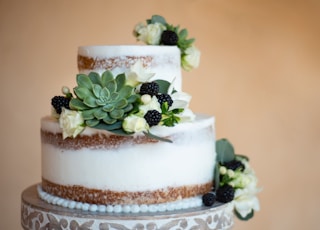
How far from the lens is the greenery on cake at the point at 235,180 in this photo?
5.42 ft

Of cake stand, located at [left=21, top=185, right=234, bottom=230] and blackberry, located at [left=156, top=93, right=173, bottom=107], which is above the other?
blackberry, located at [left=156, top=93, right=173, bottom=107]

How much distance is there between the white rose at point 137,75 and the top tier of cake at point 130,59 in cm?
11

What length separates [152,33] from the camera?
1771mm

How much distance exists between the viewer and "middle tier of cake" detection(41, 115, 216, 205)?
1.46 metres

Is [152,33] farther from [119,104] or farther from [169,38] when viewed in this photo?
[119,104]

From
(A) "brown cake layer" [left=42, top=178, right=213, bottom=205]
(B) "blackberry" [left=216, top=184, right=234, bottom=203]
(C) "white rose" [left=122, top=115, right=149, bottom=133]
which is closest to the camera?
(C) "white rose" [left=122, top=115, right=149, bottom=133]

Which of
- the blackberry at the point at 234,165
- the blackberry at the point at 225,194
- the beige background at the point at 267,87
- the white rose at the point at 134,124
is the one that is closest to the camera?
the white rose at the point at 134,124

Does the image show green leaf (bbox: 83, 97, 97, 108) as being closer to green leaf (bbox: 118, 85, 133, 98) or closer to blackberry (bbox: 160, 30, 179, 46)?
green leaf (bbox: 118, 85, 133, 98)

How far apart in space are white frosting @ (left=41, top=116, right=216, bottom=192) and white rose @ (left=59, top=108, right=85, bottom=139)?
3cm

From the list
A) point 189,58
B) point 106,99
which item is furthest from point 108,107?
point 189,58

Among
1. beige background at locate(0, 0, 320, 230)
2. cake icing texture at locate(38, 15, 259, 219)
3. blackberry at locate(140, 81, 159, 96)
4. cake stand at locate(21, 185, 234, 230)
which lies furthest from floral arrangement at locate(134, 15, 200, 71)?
beige background at locate(0, 0, 320, 230)

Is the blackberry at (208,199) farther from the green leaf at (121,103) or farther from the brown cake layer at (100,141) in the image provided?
the green leaf at (121,103)

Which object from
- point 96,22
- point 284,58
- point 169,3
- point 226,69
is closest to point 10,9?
point 96,22

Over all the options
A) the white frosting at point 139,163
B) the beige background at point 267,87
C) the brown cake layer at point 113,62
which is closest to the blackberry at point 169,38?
the brown cake layer at point 113,62
